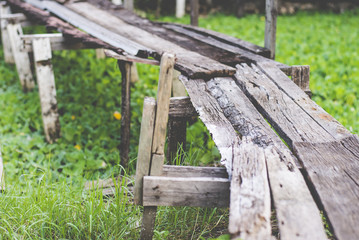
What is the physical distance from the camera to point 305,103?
2.53 metres

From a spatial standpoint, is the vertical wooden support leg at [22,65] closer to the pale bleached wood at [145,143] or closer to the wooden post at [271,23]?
the wooden post at [271,23]

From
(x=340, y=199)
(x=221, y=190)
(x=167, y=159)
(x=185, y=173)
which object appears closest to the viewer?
(x=340, y=199)

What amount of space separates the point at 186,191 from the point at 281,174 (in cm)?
44

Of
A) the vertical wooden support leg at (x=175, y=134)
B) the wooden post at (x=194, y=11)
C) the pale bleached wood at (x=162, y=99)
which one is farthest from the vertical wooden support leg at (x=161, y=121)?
the wooden post at (x=194, y=11)

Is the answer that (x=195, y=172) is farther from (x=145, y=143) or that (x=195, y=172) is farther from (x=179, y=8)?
(x=179, y=8)

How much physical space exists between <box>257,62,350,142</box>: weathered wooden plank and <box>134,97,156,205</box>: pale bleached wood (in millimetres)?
1000

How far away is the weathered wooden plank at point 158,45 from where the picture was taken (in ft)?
9.82

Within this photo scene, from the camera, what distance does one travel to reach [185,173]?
1.94 meters

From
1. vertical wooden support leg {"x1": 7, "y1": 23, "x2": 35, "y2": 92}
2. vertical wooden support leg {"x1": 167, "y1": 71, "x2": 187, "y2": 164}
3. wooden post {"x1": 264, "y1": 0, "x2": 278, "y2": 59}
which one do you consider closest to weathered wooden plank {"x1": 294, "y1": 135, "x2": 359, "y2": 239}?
vertical wooden support leg {"x1": 167, "y1": 71, "x2": 187, "y2": 164}

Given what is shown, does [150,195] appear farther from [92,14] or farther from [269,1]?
[92,14]

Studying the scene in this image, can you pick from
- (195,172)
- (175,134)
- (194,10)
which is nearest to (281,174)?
(195,172)

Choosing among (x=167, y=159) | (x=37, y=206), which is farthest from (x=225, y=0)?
(x=37, y=206)

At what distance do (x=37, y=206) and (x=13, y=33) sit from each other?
13.0 ft

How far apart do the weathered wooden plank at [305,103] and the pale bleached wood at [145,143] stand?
39.4 inches
